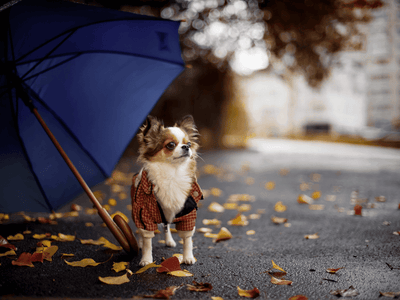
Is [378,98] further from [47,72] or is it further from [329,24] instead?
[47,72]

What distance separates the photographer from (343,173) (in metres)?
8.57

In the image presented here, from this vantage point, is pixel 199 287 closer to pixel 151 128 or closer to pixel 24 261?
pixel 151 128

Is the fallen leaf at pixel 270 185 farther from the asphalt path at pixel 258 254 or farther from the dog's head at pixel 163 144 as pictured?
the dog's head at pixel 163 144

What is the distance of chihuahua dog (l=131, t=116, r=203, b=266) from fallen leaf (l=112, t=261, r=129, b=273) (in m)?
0.14

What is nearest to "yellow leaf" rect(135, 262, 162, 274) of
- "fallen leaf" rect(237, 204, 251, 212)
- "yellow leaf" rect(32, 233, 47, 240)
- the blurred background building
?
"yellow leaf" rect(32, 233, 47, 240)

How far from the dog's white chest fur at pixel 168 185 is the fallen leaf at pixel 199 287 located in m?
0.57

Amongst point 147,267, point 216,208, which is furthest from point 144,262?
point 216,208

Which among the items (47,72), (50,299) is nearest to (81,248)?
(50,299)

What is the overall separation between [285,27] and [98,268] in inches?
380

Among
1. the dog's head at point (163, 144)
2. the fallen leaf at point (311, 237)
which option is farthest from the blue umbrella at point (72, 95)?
the fallen leaf at point (311, 237)

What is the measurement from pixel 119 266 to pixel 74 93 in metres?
1.73

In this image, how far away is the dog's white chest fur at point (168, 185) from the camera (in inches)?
98.3

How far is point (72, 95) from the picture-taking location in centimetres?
308

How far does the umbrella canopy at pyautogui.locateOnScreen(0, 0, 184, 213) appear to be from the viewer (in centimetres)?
279
